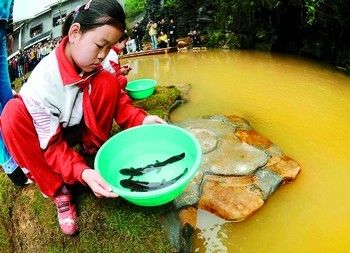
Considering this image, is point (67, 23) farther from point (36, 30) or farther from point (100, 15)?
point (36, 30)

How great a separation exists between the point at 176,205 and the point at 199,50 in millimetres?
9710

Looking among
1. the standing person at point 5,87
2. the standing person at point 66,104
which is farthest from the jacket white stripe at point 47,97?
the standing person at point 5,87

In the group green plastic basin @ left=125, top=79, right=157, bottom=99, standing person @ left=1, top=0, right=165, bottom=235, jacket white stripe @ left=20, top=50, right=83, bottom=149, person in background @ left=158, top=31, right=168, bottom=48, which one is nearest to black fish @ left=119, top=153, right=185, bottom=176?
standing person @ left=1, top=0, right=165, bottom=235

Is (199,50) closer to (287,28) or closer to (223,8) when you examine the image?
(223,8)

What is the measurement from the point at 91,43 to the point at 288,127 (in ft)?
11.8

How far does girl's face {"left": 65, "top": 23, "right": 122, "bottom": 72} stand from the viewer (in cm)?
214

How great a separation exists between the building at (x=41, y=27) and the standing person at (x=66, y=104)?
59.8 feet

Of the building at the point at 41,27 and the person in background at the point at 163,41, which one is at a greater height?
the person in background at the point at 163,41

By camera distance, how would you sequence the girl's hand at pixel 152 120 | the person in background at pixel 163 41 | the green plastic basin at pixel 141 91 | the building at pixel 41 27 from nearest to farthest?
A: the girl's hand at pixel 152 120 < the green plastic basin at pixel 141 91 < the person in background at pixel 163 41 < the building at pixel 41 27

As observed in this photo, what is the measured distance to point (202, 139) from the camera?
14.1 feet

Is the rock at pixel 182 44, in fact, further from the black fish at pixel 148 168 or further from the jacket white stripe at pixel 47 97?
the jacket white stripe at pixel 47 97

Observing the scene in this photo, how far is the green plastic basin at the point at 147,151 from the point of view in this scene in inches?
99.4

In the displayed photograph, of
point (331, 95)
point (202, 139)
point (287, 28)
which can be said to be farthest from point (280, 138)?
point (287, 28)

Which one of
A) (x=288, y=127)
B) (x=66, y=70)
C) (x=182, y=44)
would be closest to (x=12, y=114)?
(x=66, y=70)
